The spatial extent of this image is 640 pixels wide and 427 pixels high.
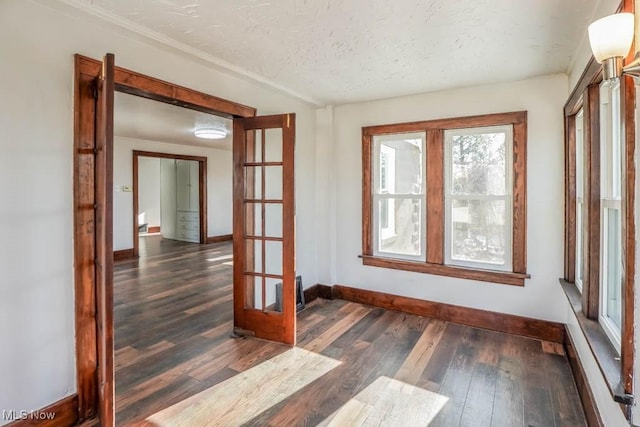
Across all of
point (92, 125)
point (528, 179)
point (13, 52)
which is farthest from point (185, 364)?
point (528, 179)

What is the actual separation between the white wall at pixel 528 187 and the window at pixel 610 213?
0.99 metres

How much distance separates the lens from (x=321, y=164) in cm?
412

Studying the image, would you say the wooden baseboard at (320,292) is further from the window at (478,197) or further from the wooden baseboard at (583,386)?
the wooden baseboard at (583,386)

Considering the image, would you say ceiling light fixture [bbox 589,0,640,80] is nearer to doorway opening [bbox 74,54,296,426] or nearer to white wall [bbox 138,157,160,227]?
doorway opening [bbox 74,54,296,426]

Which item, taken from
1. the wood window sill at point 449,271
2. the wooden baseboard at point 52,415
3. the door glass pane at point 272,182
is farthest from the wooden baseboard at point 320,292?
the wooden baseboard at point 52,415

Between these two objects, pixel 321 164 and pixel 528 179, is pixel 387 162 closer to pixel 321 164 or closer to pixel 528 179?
pixel 321 164

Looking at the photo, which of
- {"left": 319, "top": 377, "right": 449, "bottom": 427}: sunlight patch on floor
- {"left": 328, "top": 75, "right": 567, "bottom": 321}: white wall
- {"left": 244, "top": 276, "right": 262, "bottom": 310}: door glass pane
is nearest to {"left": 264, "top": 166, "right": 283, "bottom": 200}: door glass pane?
{"left": 244, "top": 276, "right": 262, "bottom": 310}: door glass pane

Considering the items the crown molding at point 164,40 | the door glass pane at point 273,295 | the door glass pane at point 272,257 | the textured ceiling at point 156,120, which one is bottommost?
the door glass pane at point 273,295

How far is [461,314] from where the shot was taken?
3428 mm

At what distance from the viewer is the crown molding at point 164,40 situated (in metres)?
1.86

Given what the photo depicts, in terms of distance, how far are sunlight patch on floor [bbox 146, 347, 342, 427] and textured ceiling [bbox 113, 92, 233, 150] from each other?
3.04 metres

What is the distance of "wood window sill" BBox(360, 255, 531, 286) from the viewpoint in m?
3.18

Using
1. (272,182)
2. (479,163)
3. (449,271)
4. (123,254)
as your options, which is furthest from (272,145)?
(123,254)

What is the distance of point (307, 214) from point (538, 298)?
8.00 ft
